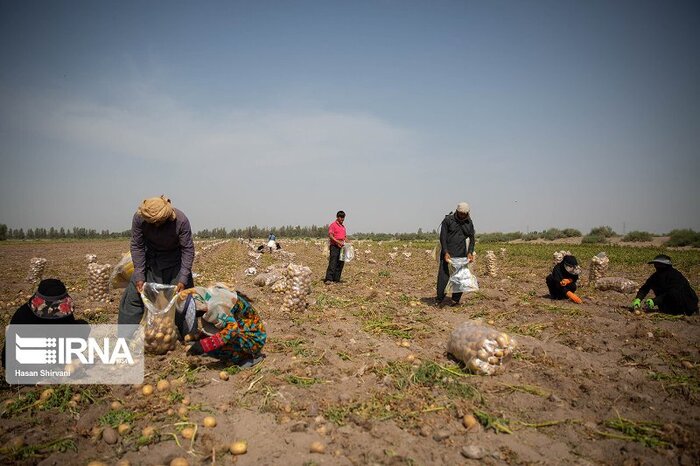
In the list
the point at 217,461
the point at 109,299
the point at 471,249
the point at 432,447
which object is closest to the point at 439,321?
the point at 471,249

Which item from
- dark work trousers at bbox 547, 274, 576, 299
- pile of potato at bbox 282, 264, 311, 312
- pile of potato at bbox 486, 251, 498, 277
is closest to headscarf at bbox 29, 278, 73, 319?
pile of potato at bbox 282, 264, 311, 312

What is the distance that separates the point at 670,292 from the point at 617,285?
13.4 ft

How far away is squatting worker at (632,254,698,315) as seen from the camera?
23.3 feet

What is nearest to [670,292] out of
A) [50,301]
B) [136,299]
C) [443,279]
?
[443,279]

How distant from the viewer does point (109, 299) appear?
9031mm

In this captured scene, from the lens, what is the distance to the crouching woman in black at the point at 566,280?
8.45 metres

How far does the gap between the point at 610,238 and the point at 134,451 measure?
53.7 m

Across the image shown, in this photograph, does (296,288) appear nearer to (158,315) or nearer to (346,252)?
(158,315)

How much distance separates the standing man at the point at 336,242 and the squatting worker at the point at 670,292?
7.03 metres

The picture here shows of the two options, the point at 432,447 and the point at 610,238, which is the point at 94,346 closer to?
the point at 432,447

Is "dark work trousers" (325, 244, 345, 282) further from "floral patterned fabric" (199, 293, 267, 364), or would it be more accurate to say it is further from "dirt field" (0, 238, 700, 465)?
"floral patterned fabric" (199, 293, 267, 364)

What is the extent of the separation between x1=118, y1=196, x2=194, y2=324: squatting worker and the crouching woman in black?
25.7 ft

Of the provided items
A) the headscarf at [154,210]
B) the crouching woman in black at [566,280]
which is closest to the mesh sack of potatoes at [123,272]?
the headscarf at [154,210]

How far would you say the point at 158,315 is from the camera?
4812 mm
